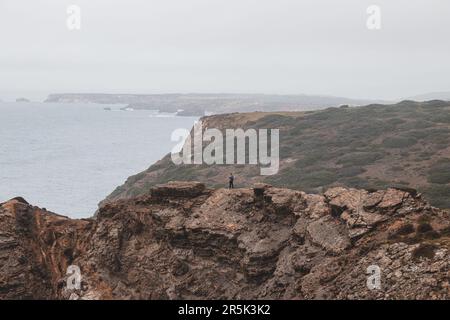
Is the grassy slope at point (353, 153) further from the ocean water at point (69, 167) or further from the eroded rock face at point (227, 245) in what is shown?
the ocean water at point (69, 167)

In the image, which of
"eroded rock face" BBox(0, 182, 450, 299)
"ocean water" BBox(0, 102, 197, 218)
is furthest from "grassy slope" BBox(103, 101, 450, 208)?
"ocean water" BBox(0, 102, 197, 218)

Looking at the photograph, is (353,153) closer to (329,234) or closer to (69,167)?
(329,234)

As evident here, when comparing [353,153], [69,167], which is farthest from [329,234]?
[69,167]

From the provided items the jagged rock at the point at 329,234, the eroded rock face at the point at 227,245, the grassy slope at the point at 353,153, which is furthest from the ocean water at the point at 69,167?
the jagged rock at the point at 329,234

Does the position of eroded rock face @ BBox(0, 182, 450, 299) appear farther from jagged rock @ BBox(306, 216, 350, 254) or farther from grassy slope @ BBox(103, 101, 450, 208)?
grassy slope @ BBox(103, 101, 450, 208)

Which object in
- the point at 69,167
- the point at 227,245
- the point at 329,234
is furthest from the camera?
the point at 69,167
